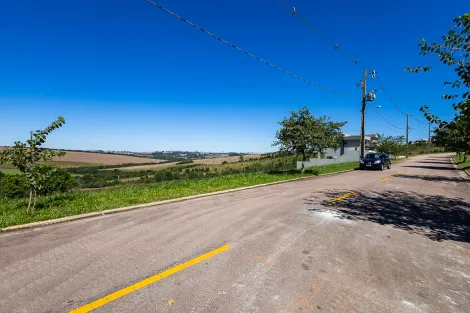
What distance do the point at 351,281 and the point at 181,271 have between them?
2.53 m

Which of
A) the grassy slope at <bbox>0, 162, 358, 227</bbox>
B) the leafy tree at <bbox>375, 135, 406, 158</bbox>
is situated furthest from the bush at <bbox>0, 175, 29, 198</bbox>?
the leafy tree at <bbox>375, 135, 406, 158</bbox>

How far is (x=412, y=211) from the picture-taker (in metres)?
8.04

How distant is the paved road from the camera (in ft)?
10.1

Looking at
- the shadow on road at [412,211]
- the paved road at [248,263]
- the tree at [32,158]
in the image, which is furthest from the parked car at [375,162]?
the tree at [32,158]

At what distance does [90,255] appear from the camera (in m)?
4.32

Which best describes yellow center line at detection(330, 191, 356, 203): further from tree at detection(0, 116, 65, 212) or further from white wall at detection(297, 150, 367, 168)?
white wall at detection(297, 150, 367, 168)

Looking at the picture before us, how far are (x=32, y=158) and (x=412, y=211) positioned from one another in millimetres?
11716

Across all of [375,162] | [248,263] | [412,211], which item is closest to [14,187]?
[248,263]

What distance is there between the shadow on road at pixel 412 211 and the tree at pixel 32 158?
815 cm

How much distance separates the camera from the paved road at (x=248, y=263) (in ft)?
10.1

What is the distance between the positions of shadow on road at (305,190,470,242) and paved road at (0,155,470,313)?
0.22ft

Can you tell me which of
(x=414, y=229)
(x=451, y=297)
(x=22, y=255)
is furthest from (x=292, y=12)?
(x=22, y=255)

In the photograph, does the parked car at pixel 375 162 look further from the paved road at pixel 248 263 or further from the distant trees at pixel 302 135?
the paved road at pixel 248 263

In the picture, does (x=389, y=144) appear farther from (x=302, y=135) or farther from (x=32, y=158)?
(x=32, y=158)
